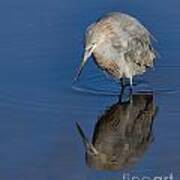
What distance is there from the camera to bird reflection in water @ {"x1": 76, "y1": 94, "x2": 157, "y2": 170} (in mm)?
7645

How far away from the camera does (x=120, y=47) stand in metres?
9.13

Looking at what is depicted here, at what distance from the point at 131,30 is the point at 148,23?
1743 millimetres

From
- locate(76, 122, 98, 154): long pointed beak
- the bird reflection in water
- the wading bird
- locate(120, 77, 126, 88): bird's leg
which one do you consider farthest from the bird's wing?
locate(76, 122, 98, 154): long pointed beak

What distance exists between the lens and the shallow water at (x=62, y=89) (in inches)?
299

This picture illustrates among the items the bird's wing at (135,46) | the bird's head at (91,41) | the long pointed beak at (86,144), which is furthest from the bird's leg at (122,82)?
the long pointed beak at (86,144)

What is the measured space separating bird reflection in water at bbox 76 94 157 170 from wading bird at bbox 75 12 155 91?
0.34 m

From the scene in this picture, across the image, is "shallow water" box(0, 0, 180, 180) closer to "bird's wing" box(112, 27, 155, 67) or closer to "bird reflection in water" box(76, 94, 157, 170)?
"bird reflection in water" box(76, 94, 157, 170)

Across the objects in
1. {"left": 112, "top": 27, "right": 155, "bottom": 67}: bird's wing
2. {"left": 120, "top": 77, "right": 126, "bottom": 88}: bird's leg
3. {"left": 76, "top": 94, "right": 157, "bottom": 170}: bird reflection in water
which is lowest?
{"left": 76, "top": 94, "right": 157, "bottom": 170}: bird reflection in water

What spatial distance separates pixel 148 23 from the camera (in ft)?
35.7

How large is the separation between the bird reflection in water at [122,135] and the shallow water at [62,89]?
7 centimetres

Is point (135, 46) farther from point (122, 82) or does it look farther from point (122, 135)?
point (122, 135)

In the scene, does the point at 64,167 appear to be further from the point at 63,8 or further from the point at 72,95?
the point at 63,8

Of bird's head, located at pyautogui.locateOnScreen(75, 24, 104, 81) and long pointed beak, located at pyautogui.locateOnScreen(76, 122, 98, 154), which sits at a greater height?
bird's head, located at pyautogui.locateOnScreen(75, 24, 104, 81)

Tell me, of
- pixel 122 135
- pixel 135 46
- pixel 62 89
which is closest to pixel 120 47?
pixel 135 46
